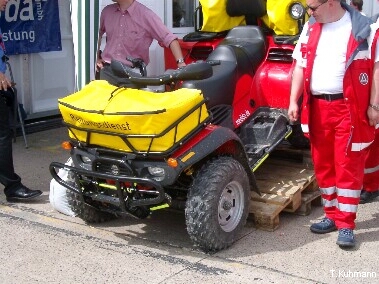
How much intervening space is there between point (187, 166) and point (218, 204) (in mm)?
389

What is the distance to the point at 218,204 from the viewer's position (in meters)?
4.70

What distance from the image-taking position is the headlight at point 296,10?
5973 millimetres

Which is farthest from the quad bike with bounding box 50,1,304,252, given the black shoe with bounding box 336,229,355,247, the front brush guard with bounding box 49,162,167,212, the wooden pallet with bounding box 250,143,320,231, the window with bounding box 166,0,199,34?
the window with bounding box 166,0,199,34

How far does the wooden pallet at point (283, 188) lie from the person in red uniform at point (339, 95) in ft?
1.52

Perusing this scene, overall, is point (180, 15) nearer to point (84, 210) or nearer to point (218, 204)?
point (84, 210)

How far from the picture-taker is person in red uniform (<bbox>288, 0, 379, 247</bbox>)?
4.71 metres

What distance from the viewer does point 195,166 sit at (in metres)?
4.89

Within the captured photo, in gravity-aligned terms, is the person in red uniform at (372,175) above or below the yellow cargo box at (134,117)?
below

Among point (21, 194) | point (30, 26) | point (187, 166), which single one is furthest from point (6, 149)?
point (30, 26)

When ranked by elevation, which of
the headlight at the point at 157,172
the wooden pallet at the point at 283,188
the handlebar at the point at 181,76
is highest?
the handlebar at the point at 181,76

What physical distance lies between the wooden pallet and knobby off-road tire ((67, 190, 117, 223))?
121 cm

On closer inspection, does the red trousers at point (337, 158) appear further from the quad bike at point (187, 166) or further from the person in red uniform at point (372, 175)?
the person in red uniform at point (372, 175)

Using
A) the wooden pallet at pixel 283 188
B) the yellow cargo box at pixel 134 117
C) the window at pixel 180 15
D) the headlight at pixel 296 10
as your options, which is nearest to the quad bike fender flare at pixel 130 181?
the yellow cargo box at pixel 134 117

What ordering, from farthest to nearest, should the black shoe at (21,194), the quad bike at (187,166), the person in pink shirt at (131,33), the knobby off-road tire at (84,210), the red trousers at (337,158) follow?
1. the person in pink shirt at (131,33)
2. the black shoe at (21,194)
3. the knobby off-road tire at (84,210)
4. the red trousers at (337,158)
5. the quad bike at (187,166)
